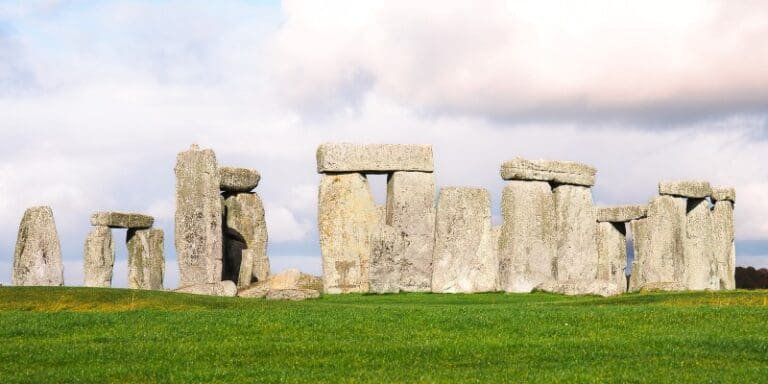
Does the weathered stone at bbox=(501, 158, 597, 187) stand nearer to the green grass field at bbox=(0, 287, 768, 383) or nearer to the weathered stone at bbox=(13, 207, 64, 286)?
the green grass field at bbox=(0, 287, 768, 383)

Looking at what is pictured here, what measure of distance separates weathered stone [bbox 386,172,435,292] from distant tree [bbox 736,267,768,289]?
20304mm

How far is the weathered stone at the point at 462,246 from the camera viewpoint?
1524 inches

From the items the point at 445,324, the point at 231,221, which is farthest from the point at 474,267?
the point at 445,324

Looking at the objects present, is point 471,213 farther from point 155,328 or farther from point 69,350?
point 69,350

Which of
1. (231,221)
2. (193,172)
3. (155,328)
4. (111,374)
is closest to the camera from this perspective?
(111,374)

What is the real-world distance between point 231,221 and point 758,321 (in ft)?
67.0

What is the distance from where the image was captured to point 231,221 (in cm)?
4078

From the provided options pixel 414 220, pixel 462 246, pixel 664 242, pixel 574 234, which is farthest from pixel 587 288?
pixel 664 242

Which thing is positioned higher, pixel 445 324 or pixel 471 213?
pixel 471 213

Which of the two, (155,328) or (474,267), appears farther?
(474,267)

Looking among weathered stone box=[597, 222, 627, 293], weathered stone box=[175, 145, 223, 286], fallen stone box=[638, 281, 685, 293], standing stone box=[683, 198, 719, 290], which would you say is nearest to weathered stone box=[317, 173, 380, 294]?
weathered stone box=[175, 145, 223, 286]

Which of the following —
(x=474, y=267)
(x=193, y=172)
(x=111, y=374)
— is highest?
(x=193, y=172)

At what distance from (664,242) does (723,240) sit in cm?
322

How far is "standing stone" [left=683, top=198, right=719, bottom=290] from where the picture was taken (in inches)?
1735
